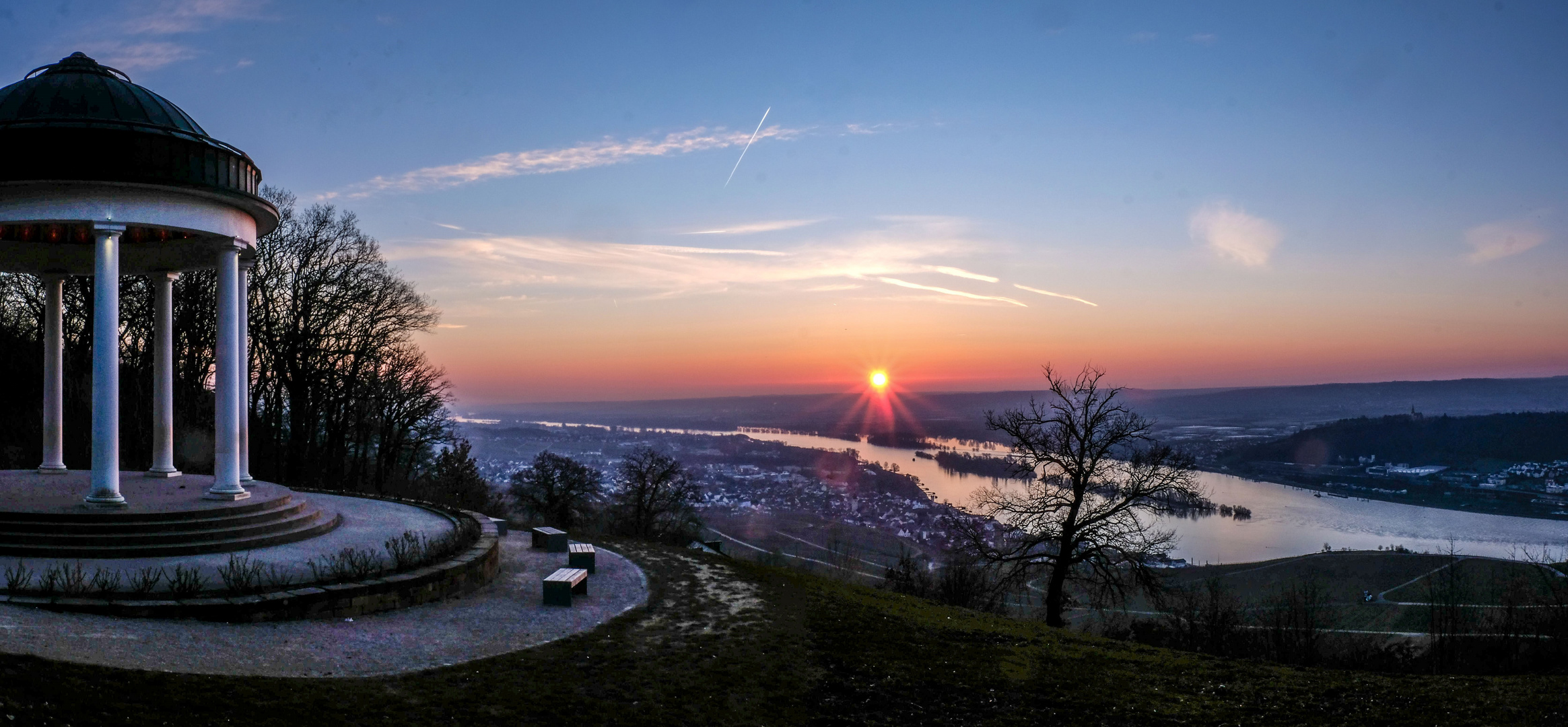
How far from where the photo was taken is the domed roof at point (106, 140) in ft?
43.8

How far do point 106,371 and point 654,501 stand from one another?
2484 centimetres

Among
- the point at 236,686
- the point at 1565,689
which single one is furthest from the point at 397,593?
the point at 1565,689

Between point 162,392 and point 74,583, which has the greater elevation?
point 162,392

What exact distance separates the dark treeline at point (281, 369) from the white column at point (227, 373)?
11.7 meters

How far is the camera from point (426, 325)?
3762 centimetres

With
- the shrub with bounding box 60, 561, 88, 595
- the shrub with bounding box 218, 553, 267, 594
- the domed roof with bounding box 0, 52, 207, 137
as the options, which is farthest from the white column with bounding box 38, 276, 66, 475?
the shrub with bounding box 218, 553, 267, 594

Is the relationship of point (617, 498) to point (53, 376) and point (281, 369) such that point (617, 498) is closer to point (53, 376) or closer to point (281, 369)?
point (281, 369)

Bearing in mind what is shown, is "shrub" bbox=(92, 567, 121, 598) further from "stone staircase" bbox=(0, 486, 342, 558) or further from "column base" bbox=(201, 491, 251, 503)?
"column base" bbox=(201, 491, 251, 503)

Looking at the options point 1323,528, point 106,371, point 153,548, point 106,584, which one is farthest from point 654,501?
point 1323,528

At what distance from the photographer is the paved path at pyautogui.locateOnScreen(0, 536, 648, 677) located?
27.9 feet

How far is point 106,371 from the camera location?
1403 centimetres

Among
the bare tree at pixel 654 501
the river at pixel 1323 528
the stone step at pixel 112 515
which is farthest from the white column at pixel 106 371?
the river at pixel 1323 528

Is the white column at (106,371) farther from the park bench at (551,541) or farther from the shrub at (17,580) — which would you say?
the park bench at (551,541)

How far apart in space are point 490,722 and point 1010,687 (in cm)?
639
